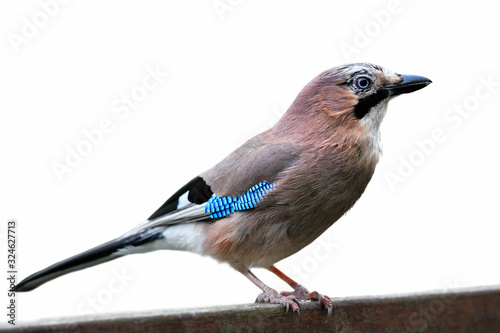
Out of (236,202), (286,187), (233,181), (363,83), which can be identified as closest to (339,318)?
(286,187)

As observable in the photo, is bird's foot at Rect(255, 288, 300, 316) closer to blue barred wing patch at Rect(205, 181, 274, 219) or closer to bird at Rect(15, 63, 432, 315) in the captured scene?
bird at Rect(15, 63, 432, 315)

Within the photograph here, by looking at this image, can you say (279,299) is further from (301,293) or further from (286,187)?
(286,187)

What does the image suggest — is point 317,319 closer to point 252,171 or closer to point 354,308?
point 354,308

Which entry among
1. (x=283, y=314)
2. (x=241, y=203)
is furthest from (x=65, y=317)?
(x=241, y=203)

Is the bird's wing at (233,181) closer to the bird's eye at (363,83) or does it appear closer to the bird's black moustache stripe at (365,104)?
the bird's black moustache stripe at (365,104)

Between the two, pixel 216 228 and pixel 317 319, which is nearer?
pixel 317 319

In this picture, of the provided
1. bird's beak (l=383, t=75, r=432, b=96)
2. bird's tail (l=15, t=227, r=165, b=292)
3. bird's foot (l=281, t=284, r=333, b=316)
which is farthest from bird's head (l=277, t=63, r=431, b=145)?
bird's tail (l=15, t=227, r=165, b=292)
